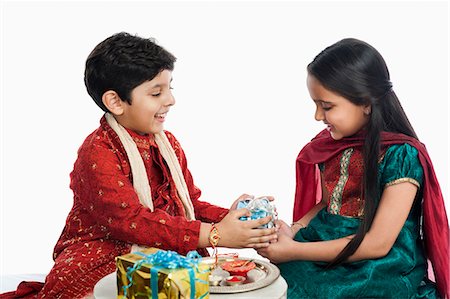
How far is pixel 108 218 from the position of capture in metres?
1.83

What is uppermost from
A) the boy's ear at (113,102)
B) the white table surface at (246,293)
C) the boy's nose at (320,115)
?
the boy's ear at (113,102)

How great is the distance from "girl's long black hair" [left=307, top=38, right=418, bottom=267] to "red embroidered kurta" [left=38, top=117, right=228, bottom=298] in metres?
0.46

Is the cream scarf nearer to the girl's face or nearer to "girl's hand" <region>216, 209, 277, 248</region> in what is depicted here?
"girl's hand" <region>216, 209, 277, 248</region>

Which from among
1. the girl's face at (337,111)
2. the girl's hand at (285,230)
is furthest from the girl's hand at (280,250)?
the girl's face at (337,111)

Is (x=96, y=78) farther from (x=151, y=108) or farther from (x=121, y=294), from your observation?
(x=121, y=294)

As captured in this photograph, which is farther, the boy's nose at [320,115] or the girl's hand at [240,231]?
the boy's nose at [320,115]

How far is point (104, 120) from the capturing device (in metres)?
2.00

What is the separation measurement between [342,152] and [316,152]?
0.37 feet

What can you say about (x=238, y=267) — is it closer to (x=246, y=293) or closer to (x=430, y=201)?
(x=246, y=293)

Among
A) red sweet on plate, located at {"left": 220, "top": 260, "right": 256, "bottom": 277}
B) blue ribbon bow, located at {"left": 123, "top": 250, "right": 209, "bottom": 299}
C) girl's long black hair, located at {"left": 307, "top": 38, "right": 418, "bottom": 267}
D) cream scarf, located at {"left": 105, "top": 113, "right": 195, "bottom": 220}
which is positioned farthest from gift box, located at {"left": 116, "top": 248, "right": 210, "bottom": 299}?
girl's long black hair, located at {"left": 307, "top": 38, "right": 418, "bottom": 267}

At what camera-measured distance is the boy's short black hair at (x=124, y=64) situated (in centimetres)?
192

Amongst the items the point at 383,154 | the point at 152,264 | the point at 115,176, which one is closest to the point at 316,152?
the point at 383,154

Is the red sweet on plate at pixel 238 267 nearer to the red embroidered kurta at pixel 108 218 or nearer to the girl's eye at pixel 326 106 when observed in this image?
the red embroidered kurta at pixel 108 218

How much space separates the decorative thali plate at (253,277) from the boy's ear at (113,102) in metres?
0.51
